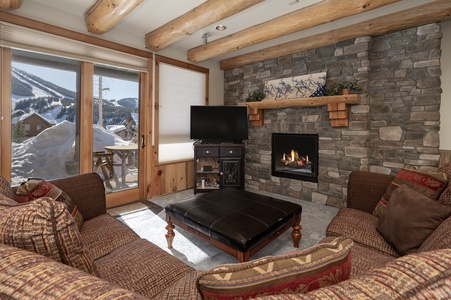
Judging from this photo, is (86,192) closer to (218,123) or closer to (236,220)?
(236,220)

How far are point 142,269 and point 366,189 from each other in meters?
2.01

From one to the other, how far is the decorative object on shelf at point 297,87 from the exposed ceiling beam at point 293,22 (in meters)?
0.94

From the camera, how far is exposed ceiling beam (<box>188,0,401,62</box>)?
2.43m

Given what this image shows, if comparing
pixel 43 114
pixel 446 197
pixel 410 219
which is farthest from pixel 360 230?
pixel 43 114

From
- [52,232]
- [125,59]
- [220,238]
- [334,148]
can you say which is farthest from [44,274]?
[334,148]

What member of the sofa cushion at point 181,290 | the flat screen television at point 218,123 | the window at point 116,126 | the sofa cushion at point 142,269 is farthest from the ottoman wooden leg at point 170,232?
the flat screen television at point 218,123

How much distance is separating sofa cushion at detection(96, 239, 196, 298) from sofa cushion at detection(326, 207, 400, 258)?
115 cm

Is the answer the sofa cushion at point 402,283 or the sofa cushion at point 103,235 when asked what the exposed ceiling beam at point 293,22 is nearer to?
the sofa cushion at point 402,283

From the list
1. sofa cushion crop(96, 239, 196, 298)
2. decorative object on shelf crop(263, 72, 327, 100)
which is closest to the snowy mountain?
sofa cushion crop(96, 239, 196, 298)

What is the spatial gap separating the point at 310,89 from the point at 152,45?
260cm

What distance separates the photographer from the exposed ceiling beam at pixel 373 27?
2648 mm

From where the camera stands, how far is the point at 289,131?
4078 mm

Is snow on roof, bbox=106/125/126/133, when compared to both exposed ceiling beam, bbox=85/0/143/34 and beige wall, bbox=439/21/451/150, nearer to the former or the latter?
exposed ceiling beam, bbox=85/0/143/34

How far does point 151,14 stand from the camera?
9.68 feet
